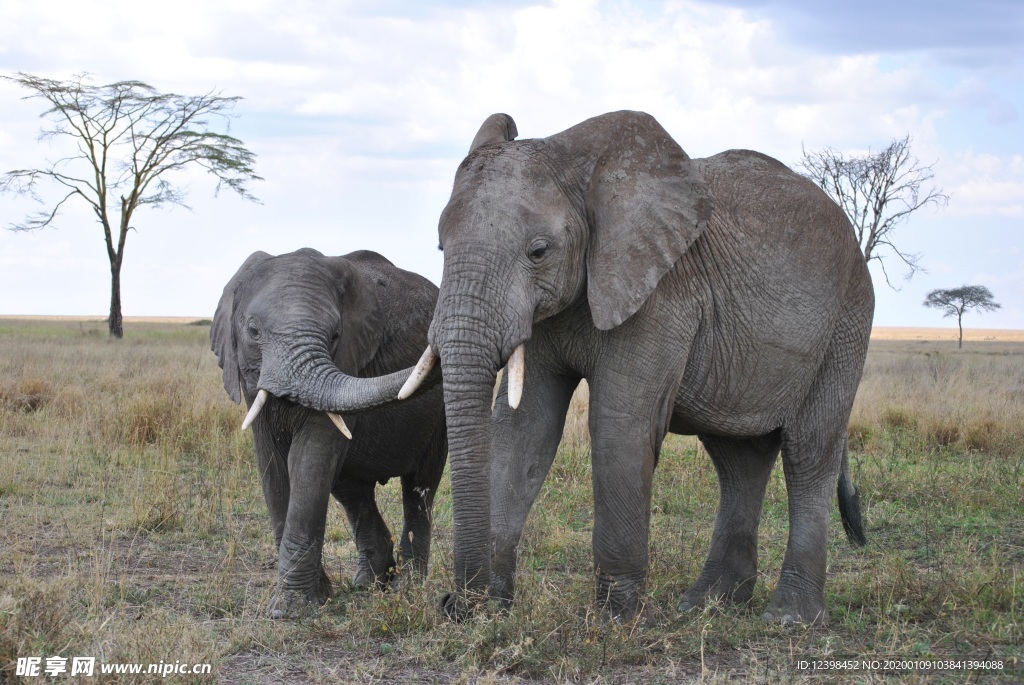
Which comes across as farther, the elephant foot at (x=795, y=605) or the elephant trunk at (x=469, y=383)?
the elephant foot at (x=795, y=605)

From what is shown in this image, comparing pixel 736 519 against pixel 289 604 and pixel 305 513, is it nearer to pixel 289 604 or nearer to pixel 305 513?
pixel 305 513

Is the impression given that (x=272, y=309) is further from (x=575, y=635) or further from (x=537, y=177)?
(x=575, y=635)

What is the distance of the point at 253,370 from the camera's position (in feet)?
20.9

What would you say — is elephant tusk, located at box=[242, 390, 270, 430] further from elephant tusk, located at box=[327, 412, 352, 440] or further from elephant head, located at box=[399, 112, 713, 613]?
elephant head, located at box=[399, 112, 713, 613]

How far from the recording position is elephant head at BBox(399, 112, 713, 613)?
5078 millimetres

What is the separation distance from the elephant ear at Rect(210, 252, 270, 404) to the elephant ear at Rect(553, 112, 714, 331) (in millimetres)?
2223

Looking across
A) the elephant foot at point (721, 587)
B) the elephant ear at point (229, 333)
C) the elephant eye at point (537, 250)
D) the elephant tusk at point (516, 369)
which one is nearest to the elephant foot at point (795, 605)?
the elephant foot at point (721, 587)

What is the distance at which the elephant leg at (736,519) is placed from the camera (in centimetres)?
668

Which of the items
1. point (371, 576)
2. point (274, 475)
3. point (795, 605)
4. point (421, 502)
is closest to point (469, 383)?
point (274, 475)

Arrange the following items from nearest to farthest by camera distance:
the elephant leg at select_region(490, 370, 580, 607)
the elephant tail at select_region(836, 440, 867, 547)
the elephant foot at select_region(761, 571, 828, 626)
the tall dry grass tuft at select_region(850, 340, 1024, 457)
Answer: the elephant leg at select_region(490, 370, 580, 607), the elephant foot at select_region(761, 571, 828, 626), the elephant tail at select_region(836, 440, 867, 547), the tall dry grass tuft at select_region(850, 340, 1024, 457)

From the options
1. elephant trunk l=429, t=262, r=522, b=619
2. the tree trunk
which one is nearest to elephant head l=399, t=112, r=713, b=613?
elephant trunk l=429, t=262, r=522, b=619

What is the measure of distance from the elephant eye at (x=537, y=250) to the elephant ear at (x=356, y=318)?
5.58 feet

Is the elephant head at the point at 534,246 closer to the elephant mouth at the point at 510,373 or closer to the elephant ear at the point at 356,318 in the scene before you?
the elephant mouth at the point at 510,373

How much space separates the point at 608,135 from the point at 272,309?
2.05m
